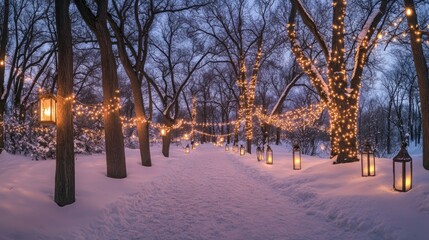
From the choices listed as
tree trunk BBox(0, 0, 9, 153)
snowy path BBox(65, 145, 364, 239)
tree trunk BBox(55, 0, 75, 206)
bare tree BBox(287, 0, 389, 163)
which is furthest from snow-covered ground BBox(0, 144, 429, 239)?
tree trunk BBox(0, 0, 9, 153)

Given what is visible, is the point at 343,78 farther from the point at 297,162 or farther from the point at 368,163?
the point at 297,162

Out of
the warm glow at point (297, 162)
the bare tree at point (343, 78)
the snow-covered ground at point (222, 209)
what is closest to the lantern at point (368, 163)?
the snow-covered ground at point (222, 209)

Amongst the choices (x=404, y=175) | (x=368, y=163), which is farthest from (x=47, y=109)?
(x=368, y=163)

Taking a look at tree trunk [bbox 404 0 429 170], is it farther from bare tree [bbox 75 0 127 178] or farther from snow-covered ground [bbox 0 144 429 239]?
bare tree [bbox 75 0 127 178]

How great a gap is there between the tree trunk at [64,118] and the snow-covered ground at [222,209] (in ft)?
1.26

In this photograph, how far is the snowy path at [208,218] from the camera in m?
5.29

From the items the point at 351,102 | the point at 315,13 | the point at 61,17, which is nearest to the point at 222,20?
the point at 315,13

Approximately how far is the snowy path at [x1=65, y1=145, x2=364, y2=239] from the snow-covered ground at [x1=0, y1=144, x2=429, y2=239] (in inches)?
0.7

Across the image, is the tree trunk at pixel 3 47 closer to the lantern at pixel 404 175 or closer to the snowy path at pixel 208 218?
the snowy path at pixel 208 218

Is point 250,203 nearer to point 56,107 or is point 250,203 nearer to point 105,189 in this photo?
point 105,189

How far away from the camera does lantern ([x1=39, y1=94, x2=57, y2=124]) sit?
646 centimetres

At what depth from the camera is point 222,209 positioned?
22.9 feet


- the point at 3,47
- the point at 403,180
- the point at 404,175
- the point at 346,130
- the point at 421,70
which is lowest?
the point at 403,180

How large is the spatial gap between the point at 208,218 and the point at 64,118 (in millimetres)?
3840
